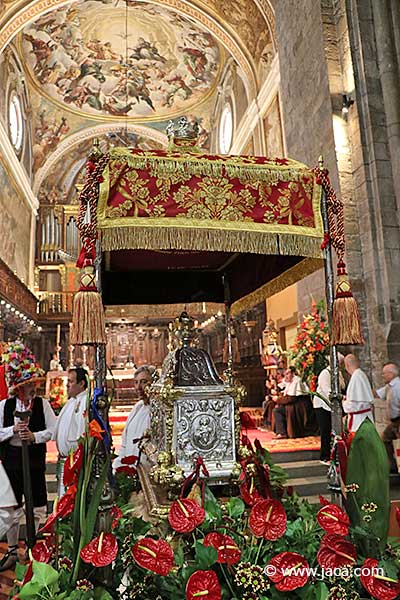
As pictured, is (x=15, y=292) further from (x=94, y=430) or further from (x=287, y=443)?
(x=94, y=430)

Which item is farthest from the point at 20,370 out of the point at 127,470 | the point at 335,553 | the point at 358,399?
the point at 358,399

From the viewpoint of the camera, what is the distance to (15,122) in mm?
16094

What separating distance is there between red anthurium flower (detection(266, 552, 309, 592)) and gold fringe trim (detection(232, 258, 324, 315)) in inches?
91.6

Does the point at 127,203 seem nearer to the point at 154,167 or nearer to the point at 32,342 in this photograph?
the point at 154,167

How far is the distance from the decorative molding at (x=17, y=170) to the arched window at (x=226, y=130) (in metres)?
6.95

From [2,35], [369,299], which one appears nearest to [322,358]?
[369,299]

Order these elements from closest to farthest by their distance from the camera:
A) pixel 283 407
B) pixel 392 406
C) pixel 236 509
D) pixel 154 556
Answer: pixel 154 556, pixel 236 509, pixel 392 406, pixel 283 407

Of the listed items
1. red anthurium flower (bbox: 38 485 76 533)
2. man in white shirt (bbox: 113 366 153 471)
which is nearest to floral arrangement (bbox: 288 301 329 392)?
man in white shirt (bbox: 113 366 153 471)

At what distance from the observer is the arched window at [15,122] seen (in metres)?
15.5

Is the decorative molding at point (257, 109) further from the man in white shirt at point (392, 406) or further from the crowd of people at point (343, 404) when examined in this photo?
the man in white shirt at point (392, 406)

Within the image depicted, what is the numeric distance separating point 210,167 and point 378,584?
247 centimetres

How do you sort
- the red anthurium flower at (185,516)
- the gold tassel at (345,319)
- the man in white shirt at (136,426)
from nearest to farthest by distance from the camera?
the red anthurium flower at (185,516), the gold tassel at (345,319), the man in white shirt at (136,426)

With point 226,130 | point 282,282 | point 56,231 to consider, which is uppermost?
point 226,130

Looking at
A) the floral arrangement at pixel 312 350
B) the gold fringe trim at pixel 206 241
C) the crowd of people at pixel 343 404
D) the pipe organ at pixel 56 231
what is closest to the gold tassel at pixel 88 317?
the gold fringe trim at pixel 206 241
